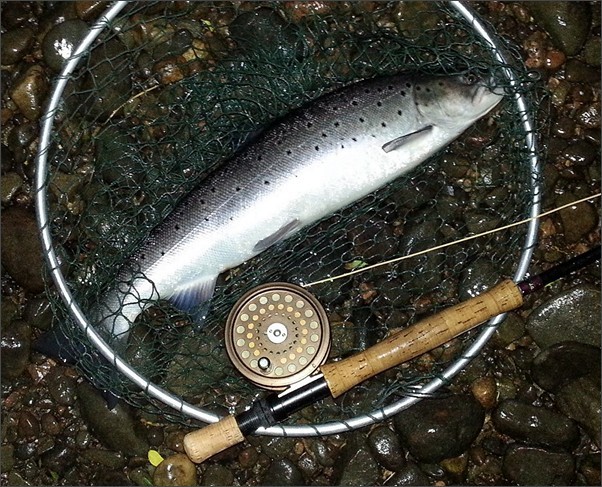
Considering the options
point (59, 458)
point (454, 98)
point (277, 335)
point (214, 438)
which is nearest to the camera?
point (214, 438)

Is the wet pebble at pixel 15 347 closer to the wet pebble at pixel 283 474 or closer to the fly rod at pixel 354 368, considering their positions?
the fly rod at pixel 354 368

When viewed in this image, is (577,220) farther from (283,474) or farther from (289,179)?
(283,474)

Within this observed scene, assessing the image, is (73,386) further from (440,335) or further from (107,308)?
(440,335)

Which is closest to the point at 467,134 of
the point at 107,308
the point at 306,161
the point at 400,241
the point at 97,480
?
the point at 400,241

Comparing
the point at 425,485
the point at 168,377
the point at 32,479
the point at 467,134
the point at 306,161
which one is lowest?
the point at 425,485

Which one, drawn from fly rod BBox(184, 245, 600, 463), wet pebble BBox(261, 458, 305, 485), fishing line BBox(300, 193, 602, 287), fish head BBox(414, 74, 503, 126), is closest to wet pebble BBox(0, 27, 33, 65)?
fishing line BBox(300, 193, 602, 287)

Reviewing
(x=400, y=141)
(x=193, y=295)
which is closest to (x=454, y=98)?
(x=400, y=141)

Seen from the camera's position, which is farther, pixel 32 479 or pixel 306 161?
pixel 32 479
